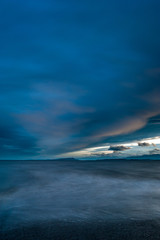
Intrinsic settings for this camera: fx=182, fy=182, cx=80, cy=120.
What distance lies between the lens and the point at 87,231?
712cm

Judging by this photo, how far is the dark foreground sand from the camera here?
6.56 metres

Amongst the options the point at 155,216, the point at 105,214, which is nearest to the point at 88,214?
the point at 105,214

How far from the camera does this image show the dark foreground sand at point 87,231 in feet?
21.5

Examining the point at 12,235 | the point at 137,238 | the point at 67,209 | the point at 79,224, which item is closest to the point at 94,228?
the point at 79,224

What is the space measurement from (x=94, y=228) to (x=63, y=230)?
50.1 inches

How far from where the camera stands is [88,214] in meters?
9.80

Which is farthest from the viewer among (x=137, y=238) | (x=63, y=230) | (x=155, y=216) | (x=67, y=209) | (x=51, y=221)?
(x=67, y=209)

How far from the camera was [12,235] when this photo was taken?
6871mm

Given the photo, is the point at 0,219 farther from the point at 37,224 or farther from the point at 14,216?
the point at 37,224

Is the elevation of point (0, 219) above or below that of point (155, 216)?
above

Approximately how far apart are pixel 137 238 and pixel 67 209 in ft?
18.2

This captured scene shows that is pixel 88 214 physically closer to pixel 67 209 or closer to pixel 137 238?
pixel 67 209

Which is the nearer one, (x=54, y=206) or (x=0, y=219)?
(x=0, y=219)

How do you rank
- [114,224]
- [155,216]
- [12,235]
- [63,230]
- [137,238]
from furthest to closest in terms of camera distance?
[155,216] < [114,224] < [63,230] < [12,235] < [137,238]
